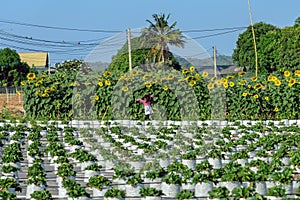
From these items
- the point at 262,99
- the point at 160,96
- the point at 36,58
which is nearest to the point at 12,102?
the point at 160,96

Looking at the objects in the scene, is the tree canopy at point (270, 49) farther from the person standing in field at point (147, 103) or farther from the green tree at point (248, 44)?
the person standing in field at point (147, 103)

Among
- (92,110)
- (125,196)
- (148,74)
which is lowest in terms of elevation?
(125,196)

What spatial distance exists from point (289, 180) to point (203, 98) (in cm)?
824

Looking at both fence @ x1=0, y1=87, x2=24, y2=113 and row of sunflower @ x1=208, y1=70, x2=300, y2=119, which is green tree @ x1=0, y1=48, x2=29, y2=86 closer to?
fence @ x1=0, y1=87, x2=24, y2=113

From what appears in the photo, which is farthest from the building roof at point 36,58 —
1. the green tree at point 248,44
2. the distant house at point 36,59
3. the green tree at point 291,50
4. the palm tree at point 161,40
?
the palm tree at point 161,40

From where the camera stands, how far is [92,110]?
14.0 metres

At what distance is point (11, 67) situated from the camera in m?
53.5

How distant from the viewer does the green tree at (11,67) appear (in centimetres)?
5247

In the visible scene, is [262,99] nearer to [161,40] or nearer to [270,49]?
[161,40]

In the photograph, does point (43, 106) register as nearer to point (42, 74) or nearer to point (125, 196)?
point (42, 74)

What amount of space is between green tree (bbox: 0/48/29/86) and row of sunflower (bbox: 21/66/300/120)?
3849 centimetres

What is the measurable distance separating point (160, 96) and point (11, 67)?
41.6m

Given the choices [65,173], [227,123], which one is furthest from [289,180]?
[227,123]

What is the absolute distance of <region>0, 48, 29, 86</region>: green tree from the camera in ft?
172
